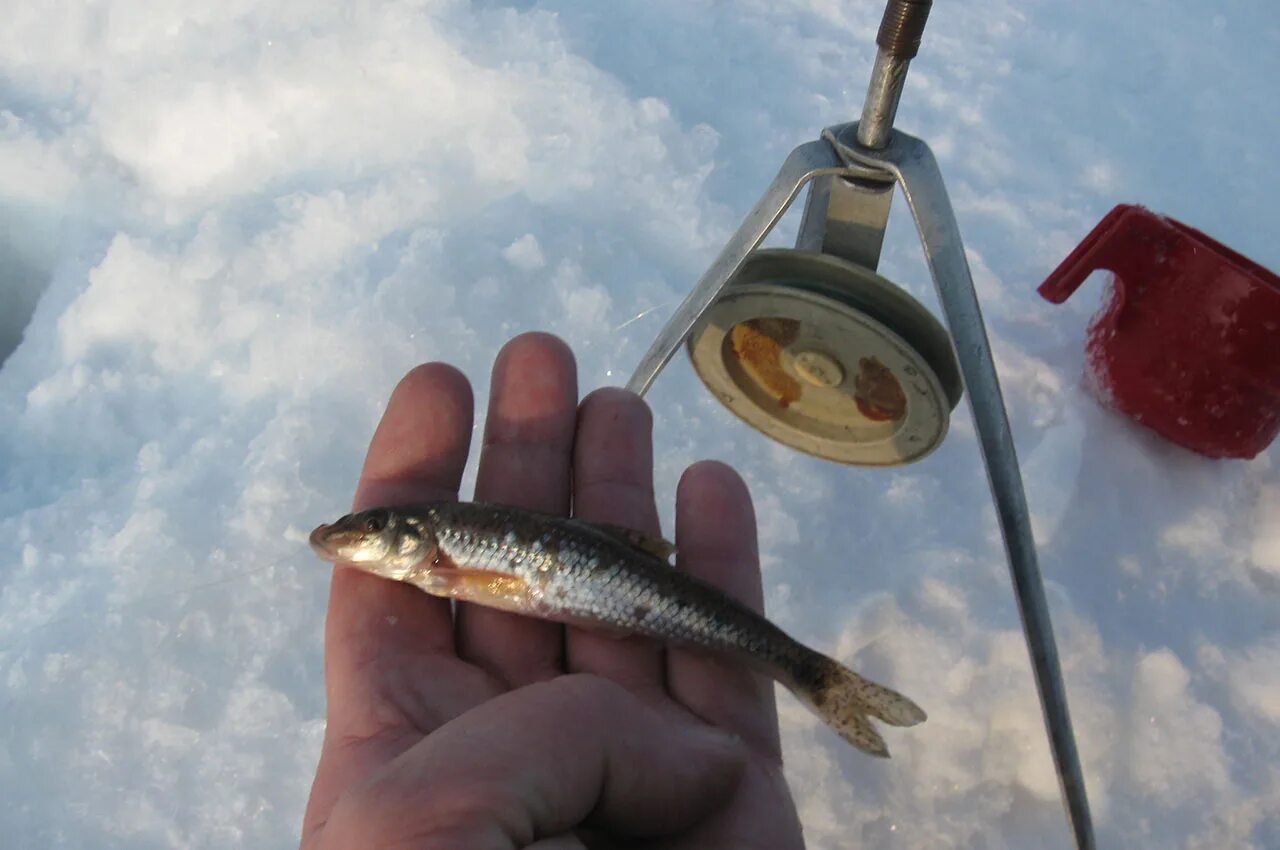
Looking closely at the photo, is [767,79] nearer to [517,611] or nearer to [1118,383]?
[1118,383]

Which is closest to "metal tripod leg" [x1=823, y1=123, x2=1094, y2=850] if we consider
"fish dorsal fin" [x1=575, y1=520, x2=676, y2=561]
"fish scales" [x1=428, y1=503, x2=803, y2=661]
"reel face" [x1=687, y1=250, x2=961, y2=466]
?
"reel face" [x1=687, y1=250, x2=961, y2=466]

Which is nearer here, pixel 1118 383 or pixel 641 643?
pixel 641 643

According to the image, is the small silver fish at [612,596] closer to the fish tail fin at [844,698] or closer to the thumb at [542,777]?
the fish tail fin at [844,698]

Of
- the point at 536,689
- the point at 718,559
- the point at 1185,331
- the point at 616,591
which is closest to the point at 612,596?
the point at 616,591

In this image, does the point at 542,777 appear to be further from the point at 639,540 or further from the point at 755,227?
the point at 755,227

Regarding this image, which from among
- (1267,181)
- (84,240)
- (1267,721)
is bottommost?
(84,240)

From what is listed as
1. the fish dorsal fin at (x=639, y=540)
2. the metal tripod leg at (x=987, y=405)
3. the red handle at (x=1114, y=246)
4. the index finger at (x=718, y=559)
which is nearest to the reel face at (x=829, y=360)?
the metal tripod leg at (x=987, y=405)

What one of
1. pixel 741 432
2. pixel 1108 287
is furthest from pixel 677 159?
pixel 1108 287
